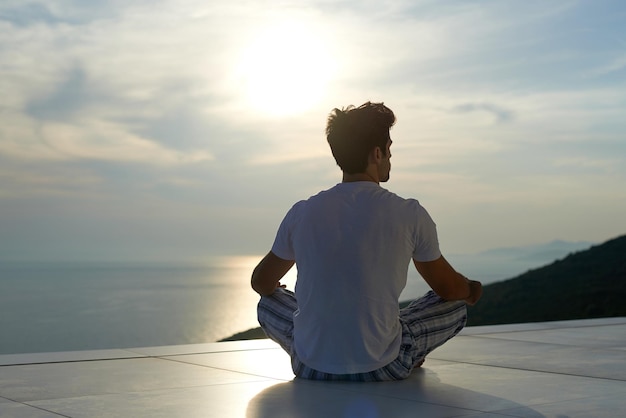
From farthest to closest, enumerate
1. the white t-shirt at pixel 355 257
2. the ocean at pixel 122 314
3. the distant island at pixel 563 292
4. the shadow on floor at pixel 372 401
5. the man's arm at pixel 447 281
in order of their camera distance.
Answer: the ocean at pixel 122 314
the distant island at pixel 563 292
the man's arm at pixel 447 281
the white t-shirt at pixel 355 257
the shadow on floor at pixel 372 401

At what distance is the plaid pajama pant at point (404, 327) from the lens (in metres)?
3.88

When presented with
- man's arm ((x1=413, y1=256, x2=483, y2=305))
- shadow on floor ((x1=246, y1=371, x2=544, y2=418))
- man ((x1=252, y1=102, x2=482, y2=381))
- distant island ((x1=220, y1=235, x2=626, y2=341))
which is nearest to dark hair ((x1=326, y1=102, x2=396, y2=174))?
man ((x1=252, y1=102, x2=482, y2=381))

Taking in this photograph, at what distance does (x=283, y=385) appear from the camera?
3814 millimetres

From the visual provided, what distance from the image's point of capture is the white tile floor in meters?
3.23

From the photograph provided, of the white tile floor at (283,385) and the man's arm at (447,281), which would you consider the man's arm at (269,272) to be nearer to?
the white tile floor at (283,385)

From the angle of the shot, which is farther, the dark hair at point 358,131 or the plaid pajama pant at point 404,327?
the plaid pajama pant at point 404,327

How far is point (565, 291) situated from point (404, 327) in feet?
84.2

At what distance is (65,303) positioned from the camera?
87812 millimetres

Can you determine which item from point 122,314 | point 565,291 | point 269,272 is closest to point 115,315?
point 122,314

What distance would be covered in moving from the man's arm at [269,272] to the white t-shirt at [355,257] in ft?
0.48

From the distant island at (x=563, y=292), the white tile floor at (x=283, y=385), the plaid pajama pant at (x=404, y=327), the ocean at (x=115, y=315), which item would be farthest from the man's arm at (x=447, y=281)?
the ocean at (x=115, y=315)

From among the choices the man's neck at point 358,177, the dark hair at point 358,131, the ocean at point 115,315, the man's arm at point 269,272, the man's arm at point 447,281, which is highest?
the ocean at point 115,315

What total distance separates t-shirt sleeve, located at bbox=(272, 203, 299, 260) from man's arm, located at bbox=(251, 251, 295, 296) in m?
0.03

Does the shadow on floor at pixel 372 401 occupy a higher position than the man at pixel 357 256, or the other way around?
the man at pixel 357 256
